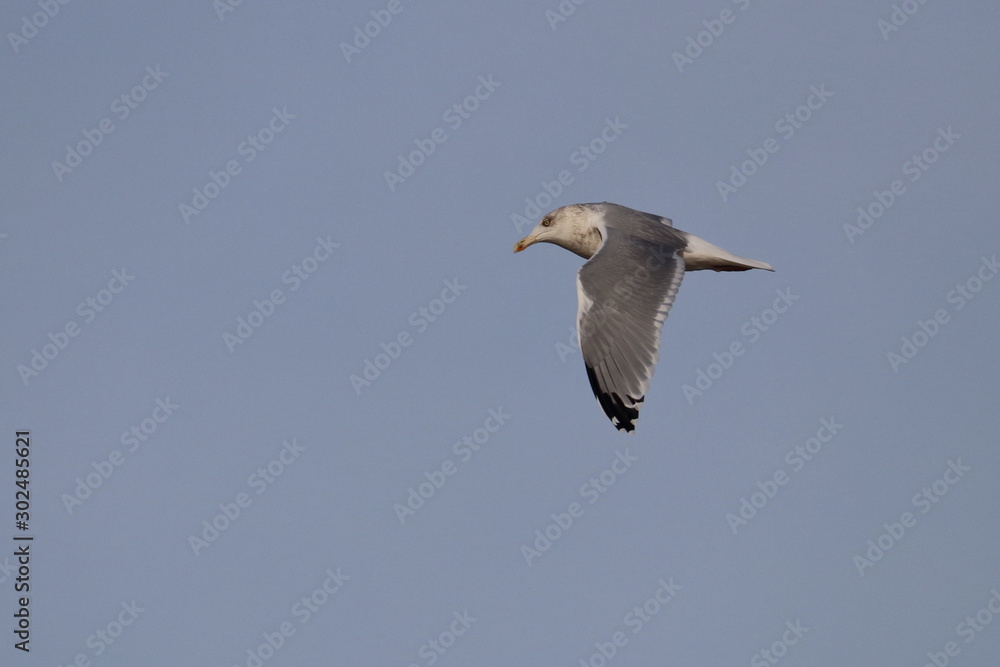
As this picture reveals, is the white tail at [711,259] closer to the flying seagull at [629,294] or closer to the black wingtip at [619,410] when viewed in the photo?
the flying seagull at [629,294]

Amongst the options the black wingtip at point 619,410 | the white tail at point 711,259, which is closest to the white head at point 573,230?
the white tail at point 711,259

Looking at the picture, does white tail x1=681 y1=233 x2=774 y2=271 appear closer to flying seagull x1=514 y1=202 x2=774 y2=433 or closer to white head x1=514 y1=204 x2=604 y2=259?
flying seagull x1=514 y1=202 x2=774 y2=433

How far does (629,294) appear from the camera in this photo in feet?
36.3

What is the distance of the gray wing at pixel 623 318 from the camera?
10.6 metres

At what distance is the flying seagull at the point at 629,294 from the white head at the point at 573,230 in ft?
0.28

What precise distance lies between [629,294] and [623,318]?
0.83 feet

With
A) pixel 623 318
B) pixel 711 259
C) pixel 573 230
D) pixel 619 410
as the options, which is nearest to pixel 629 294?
pixel 623 318

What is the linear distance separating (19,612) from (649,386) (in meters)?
6.15

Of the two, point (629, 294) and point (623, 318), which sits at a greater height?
point (629, 294)

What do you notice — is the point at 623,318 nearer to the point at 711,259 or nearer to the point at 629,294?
the point at 629,294

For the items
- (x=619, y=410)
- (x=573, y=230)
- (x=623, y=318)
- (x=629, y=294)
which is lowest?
(x=619, y=410)

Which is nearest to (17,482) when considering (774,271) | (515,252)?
(515,252)

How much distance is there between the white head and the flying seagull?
86mm

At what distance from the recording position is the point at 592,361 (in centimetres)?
1080
